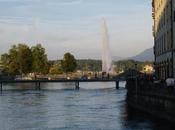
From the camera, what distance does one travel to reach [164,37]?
76500 millimetres

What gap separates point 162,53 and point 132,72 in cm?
1489

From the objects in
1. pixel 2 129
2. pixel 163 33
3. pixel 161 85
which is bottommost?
pixel 2 129

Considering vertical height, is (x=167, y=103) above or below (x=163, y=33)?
below

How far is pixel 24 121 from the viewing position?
178 ft

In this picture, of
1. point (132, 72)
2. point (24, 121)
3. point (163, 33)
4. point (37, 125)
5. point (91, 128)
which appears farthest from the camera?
point (132, 72)

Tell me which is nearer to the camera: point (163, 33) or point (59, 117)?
point (59, 117)

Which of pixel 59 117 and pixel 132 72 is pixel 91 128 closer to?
pixel 59 117

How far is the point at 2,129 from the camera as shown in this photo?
155 feet

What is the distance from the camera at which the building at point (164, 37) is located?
68.5m

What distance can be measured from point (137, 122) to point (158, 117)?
233 cm

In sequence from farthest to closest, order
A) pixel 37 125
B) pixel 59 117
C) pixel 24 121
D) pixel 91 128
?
pixel 59 117
pixel 24 121
pixel 37 125
pixel 91 128

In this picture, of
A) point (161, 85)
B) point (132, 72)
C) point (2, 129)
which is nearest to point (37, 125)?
point (2, 129)

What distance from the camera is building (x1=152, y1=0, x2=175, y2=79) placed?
68.5 m

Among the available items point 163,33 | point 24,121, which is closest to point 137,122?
point 24,121
